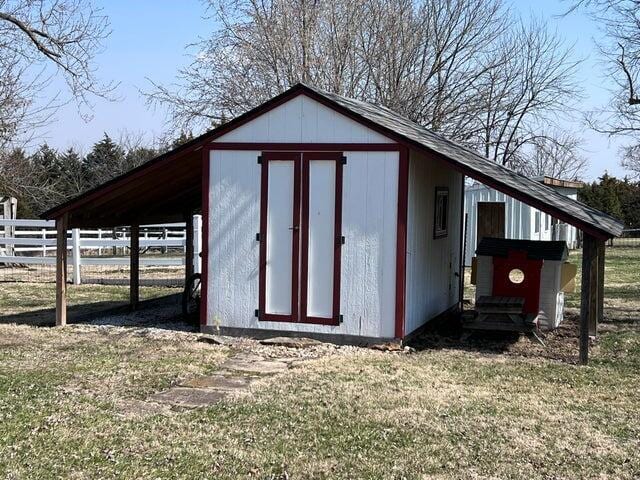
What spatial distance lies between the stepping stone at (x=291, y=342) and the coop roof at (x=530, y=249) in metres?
2.73

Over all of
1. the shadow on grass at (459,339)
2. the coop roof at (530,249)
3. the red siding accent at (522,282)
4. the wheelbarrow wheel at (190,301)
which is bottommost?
the shadow on grass at (459,339)

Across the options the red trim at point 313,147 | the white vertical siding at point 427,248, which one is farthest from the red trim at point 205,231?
the white vertical siding at point 427,248

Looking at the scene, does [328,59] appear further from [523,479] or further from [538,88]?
[523,479]

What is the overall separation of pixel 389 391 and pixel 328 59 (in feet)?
53.1

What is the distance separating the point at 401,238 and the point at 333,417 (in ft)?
11.1

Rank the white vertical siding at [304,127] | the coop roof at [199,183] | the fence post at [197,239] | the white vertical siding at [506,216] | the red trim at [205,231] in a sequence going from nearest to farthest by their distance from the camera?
the coop roof at [199,183], the white vertical siding at [304,127], the red trim at [205,231], the fence post at [197,239], the white vertical siding at [506,216]

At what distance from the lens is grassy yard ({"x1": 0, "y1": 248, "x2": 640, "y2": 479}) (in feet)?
16.1

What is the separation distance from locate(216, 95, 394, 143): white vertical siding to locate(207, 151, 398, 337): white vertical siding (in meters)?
0.21

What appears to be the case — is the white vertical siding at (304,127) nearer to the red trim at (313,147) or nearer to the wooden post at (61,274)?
the red trim at (313,147)

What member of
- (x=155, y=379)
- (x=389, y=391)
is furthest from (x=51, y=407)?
(x=389, y=391)

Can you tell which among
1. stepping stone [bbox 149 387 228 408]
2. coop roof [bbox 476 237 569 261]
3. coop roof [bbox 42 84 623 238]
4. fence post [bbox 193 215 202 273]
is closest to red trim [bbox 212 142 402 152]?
coop roof [bbox 42 84 623 238]

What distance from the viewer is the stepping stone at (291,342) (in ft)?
29.1

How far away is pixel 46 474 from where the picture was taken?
15.4 feet

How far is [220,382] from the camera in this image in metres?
7.12
